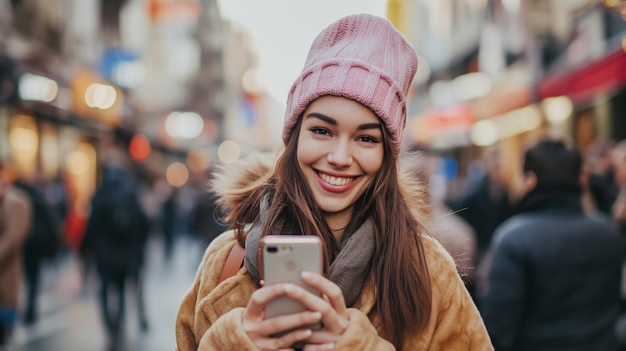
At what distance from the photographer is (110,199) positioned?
309 inches

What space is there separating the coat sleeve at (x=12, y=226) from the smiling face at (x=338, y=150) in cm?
478

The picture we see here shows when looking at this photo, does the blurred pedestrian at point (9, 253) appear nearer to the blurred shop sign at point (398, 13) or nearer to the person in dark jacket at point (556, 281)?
the person in dark jacket at point (556, 281)

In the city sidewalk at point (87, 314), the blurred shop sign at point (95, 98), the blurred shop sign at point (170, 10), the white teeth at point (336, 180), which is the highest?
the blurred shop sign at point (170, 10)

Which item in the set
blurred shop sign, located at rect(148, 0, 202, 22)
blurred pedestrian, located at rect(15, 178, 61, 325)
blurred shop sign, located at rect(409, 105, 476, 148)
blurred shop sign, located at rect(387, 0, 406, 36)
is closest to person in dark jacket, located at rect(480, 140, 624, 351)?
blurred pedestrian, located at rect(15, 178, 61, 325)

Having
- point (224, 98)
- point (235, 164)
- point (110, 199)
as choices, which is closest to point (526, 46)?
point (110, 199)

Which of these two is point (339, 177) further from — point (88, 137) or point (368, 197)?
point (88, 137)

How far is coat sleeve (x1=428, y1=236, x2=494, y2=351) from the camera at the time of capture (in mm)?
2211

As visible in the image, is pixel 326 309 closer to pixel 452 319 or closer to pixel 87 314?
pixel 452 319

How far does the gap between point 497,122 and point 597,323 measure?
64.5 feet

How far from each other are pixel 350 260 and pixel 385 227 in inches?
8.1

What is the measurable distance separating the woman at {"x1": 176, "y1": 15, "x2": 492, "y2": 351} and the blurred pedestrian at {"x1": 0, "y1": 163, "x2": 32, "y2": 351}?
14.2 feet

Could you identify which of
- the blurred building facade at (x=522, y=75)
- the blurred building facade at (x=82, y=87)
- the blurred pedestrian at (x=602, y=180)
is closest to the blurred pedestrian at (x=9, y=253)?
the blurred building facade at (x=82, y=87)

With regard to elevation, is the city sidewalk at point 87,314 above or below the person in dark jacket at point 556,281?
below

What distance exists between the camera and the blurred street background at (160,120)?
29.1ft
